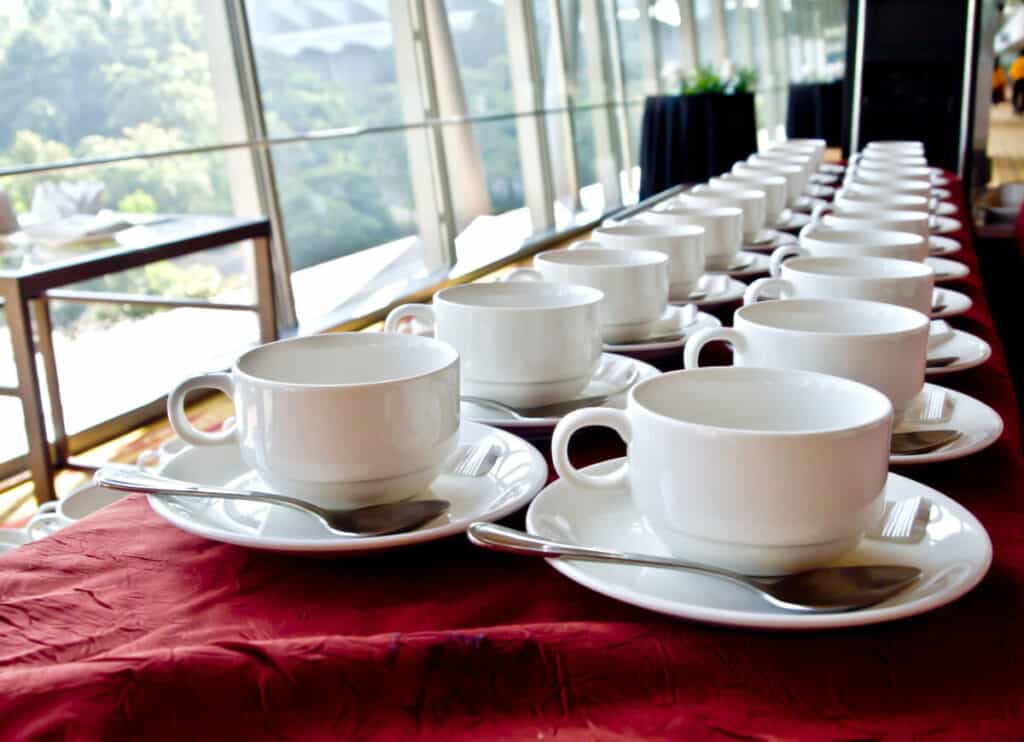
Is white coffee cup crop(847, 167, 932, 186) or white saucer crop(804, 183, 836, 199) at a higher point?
white coffee cup crop(847, 167, 932, 186)

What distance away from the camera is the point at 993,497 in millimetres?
523

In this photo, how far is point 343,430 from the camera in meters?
0.48

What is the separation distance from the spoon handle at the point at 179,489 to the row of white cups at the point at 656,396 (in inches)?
0.5

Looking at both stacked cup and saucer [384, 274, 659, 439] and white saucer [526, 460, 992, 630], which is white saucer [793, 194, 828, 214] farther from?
white saucer [526, 460, 992, 630]

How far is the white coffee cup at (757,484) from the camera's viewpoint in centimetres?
39

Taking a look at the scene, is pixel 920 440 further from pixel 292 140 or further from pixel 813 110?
pixel 813 110

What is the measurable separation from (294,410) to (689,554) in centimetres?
19

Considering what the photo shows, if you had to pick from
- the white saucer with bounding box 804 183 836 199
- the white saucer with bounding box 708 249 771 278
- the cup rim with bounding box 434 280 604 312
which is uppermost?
the cup rim with bounding box 434 280 604 312

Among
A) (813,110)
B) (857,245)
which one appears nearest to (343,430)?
(857,245)

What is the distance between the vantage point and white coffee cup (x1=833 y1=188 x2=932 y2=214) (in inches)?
47.1

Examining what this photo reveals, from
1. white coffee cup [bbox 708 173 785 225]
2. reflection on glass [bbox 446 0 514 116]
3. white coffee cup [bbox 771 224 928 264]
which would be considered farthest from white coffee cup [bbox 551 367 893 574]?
reflection on glass [bbox 446 0 514 116]

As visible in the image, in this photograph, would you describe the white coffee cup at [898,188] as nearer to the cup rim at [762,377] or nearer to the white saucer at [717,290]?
the white saucer at [717,290]

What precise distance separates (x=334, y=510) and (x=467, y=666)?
130 millimetres

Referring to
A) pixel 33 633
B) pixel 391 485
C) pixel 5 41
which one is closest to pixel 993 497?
pixel 391 485
